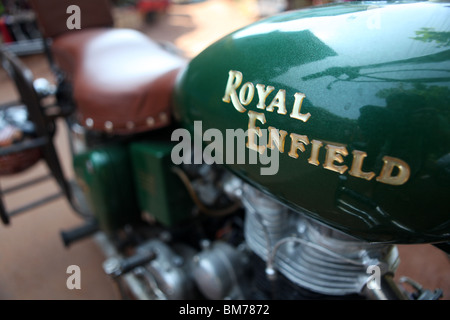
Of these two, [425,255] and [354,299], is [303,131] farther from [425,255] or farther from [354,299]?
[425,255]

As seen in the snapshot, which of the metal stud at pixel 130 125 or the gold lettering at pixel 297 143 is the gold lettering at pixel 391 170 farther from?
the metal stud at pixel 130 125

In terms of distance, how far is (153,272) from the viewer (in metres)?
1.24

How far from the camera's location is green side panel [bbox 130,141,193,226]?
117cm

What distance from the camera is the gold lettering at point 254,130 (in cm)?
72

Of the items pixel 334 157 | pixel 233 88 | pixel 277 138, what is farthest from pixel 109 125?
pixel 334 157

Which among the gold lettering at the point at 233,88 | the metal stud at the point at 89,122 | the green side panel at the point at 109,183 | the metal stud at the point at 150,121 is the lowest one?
the green side panel at the point at 109,183

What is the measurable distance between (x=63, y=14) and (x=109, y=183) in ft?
2.66

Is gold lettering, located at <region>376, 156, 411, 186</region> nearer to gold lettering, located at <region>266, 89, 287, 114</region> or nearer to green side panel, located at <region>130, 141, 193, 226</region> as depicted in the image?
gold lettering, located at <region>266, 89, 287, 114</region>

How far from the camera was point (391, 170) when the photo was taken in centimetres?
59

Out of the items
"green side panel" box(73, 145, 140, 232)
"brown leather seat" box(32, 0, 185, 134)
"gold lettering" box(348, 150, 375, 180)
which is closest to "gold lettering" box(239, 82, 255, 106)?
"gold lettering" box(348, 150, 375, 180)

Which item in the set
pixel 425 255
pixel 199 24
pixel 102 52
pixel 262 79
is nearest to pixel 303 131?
pixel 262 79

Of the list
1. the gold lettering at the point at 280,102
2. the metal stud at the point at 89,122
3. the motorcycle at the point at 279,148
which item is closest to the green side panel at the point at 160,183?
the motorcycle at the point at 279,148

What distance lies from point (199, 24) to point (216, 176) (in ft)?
23.9
